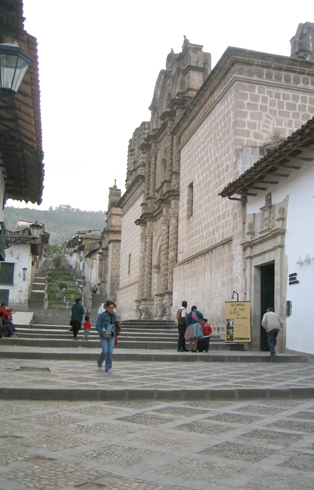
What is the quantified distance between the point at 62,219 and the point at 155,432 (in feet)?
501

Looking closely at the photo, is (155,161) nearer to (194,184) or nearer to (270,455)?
(194,184)

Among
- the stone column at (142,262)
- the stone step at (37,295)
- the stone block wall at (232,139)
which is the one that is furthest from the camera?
the stone step at (37,295)

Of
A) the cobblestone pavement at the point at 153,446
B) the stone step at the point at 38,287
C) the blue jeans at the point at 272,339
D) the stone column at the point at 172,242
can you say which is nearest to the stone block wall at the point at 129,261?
the stone step at the point at 38,287

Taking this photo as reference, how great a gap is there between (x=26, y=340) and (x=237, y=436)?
10547 mm

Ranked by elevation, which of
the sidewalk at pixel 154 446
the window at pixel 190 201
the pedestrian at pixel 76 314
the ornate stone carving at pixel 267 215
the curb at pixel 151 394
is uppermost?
the window at pixel 190 201

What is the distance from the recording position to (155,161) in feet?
101

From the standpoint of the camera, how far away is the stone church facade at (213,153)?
1686 cm

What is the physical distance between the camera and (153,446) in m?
4.22

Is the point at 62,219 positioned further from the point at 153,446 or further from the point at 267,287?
the point at 153,446

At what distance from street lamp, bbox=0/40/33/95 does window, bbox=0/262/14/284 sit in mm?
27856

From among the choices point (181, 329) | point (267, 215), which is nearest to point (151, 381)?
point (181, 329)

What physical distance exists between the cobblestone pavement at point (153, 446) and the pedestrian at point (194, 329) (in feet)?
24.1

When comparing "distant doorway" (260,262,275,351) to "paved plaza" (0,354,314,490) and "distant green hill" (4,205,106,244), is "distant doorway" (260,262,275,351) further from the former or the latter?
"distant green hill" (4,205,106,244)

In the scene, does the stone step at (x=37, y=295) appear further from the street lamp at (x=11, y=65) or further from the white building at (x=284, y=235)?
the street lamp at (x=11, y=65)
